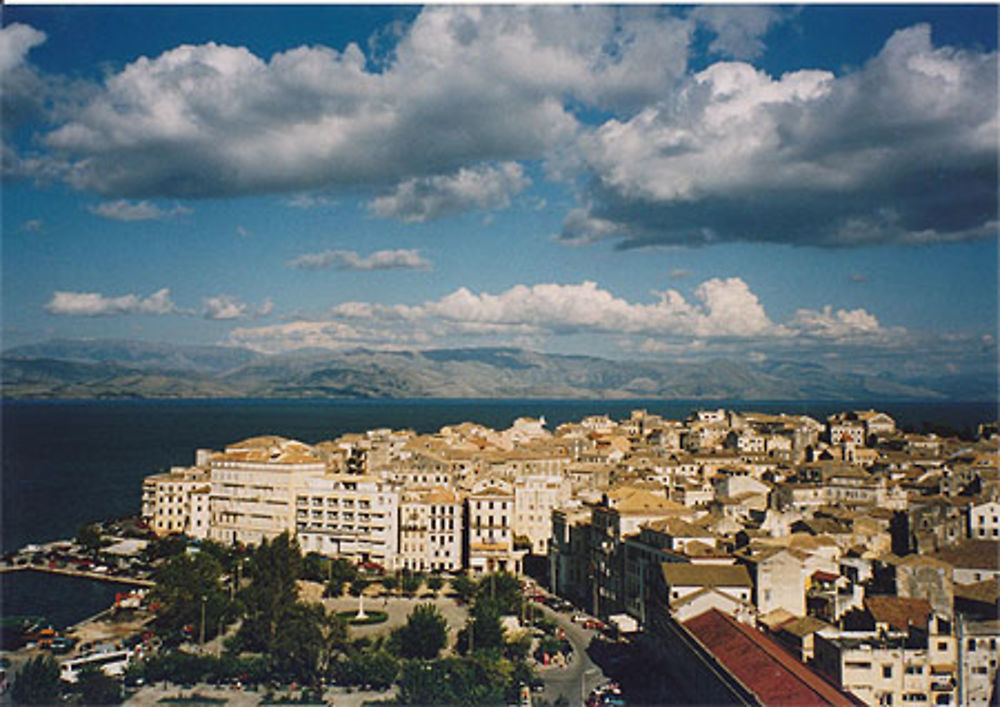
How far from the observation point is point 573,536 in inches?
1676

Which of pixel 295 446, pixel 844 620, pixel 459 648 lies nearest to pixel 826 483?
pixel 844 620

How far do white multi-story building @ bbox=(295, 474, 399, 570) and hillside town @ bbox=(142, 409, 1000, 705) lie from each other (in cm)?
10

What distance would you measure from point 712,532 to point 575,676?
28.9 ft

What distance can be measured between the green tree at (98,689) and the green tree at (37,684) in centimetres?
83

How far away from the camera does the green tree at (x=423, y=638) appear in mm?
31609

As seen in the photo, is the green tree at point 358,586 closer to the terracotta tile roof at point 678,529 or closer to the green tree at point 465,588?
the green tree at point 465,588

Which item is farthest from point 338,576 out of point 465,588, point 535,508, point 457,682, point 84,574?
point 457,682

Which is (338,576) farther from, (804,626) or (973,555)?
(973,555)

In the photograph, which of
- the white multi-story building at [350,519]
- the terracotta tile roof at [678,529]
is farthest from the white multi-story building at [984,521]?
the white multi-story building at [350,519]

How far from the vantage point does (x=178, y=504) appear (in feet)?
187

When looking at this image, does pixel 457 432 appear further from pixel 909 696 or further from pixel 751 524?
pixel 909 696

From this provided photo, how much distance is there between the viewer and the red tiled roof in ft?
68.6

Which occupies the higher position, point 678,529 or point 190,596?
point 678,529

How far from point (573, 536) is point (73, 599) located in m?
24.6
